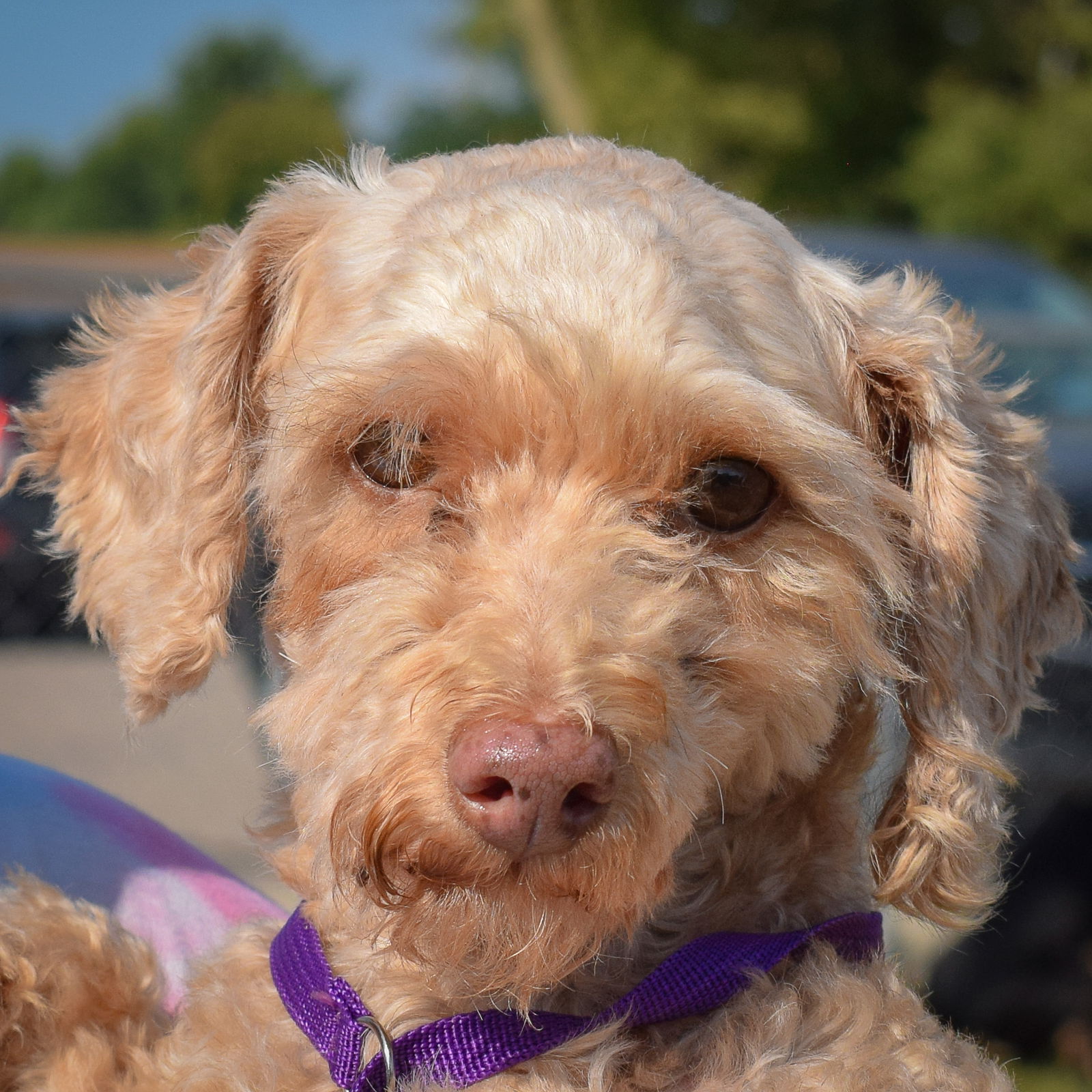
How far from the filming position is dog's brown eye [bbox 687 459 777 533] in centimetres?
213

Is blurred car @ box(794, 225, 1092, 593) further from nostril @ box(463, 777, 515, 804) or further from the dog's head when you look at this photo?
nostril @ box(463, 777, 515, 804)

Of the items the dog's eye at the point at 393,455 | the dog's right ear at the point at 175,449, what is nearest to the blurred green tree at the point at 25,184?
the dog's right ear at the point at 175,449

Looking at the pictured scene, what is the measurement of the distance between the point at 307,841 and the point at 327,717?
31cm

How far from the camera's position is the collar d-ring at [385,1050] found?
1.97 m

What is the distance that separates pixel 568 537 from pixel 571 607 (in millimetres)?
171

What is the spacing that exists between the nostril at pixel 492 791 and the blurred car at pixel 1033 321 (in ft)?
11.9

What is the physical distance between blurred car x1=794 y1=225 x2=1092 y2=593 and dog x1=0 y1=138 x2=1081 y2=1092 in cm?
271

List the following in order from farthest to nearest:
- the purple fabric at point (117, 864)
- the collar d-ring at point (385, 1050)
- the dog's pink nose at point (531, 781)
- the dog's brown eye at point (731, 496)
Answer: the purple fabric at point (117, 864) → the dog's brown eye at point (731, 496) → the collar d-ring at point (385, 1050) → the dog's pink nose at point (531, 781)

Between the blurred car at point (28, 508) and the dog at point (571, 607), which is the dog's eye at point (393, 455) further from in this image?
the blurred car at point (28, 508)

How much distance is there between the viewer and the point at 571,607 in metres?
1.86

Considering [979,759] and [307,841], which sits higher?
[979,759]

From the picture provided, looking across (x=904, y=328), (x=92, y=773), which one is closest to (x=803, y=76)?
(x=92, y=773)

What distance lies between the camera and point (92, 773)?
6.66 m

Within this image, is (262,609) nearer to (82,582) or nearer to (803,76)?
(82,582)
